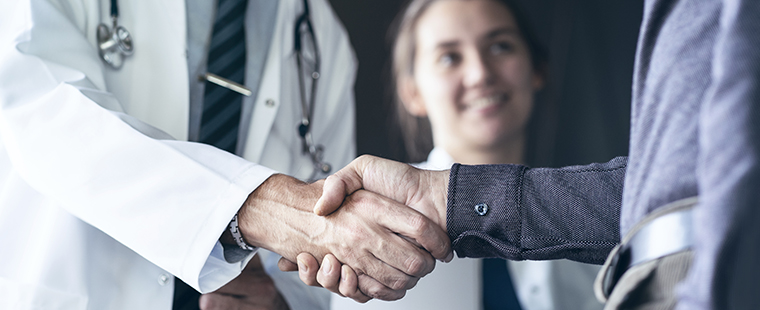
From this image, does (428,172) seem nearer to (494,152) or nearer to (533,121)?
(494,152)

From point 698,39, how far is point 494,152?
38.9 inches

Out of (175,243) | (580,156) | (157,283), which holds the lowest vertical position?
(580,156)

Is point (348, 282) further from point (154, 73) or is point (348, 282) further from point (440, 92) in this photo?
point (440, 92)

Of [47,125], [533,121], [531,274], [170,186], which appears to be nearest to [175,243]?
[170,186]

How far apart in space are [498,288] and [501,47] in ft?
1.96

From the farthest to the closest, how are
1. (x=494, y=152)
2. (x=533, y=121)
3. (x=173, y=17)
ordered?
(x=533, y=121), (x=494, y=152), (x=173, y=17)

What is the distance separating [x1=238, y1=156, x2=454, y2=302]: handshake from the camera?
63cm

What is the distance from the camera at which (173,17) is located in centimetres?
84

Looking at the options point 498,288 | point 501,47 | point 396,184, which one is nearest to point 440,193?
point 396,184

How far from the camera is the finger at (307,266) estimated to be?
0.65 m

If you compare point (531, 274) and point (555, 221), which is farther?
point (531, 274)

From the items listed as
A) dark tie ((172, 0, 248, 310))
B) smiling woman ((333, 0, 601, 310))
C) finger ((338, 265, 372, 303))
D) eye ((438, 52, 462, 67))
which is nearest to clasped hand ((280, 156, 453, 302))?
finger ((338, 265, 372, 303))

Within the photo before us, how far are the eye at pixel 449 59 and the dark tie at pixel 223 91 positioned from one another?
560 millimetres

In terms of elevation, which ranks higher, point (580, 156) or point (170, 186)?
point (170, 186)
